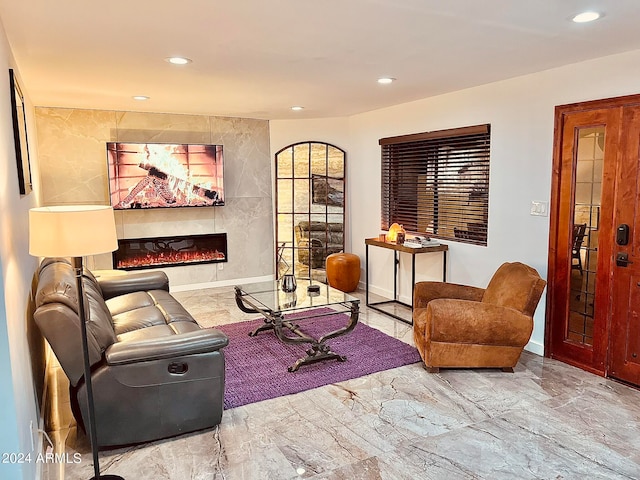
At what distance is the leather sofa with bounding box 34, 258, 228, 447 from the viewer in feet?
8.07

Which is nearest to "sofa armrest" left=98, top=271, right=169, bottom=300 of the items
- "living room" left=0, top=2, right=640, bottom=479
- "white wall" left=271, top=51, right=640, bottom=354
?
"living room" left=0, top=2, right=640, bottom=479

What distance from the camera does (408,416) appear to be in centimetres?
301

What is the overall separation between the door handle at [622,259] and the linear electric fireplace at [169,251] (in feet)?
15.3

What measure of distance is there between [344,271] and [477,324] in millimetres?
2781

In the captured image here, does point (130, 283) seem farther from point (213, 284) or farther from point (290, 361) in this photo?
point (213, 284)

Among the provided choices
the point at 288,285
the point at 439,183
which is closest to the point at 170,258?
the point at 288,285

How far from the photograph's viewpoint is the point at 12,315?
194 cm

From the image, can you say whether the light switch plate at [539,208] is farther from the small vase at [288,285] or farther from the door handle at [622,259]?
the small vase at [288,285]

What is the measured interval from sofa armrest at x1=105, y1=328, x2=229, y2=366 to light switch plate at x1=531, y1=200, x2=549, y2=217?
2.77 meters

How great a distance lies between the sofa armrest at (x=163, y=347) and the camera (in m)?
2.57

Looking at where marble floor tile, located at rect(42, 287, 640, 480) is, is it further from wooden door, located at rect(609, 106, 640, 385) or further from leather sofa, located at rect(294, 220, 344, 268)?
leather sofa, located at rect(294, 220, 344, 268)

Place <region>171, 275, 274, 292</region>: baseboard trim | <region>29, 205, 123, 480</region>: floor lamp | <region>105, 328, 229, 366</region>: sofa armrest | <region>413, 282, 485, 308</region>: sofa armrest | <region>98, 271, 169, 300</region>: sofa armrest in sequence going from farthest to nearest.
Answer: <region>171, 275, 274, 292</region>: baseboard trim, <region>98, 271, 169, 300</region>: sofa armrest, <region>413, 282, 485, 308</region>: sofa armrest, <region>105, 328, 229, 366</region>: sofa armrest, <region>29, 205, 123, 480</region>: floor lamp

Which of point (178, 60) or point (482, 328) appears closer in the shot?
point (178, 60)

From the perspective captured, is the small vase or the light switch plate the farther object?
the small vase
